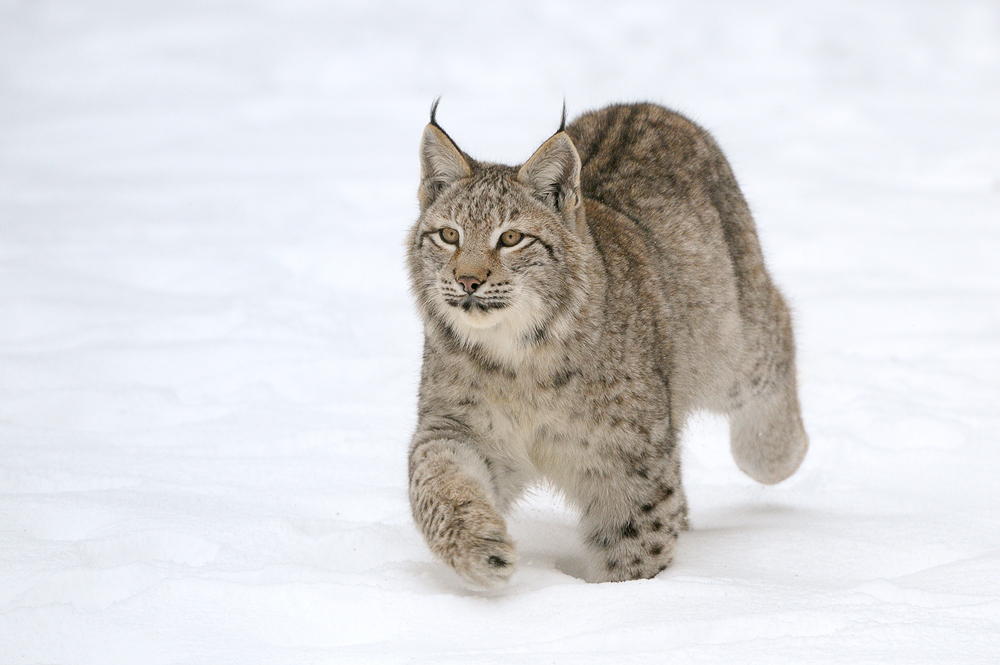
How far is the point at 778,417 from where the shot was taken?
5.55 metres

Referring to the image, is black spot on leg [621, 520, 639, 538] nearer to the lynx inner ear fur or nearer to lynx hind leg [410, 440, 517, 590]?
lynx hind leg [410, 440, 517, 590]

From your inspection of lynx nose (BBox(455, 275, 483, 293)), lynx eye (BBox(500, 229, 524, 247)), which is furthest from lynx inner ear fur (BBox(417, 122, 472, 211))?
lynx nose (BBox(455, 275, 483, 293))

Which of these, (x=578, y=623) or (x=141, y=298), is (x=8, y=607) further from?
(x=141, y=298)

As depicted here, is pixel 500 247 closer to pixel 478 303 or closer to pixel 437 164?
pixel 478 303

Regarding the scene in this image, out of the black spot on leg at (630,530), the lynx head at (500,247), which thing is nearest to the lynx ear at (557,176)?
the lynx head at (500,247)

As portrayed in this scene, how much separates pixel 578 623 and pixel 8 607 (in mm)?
1757

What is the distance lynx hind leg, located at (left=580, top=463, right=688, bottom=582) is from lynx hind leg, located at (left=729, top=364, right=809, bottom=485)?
4.56 feet

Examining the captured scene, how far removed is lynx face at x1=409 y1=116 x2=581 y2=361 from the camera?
393 centimetres

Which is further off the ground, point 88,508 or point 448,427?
point 448,427

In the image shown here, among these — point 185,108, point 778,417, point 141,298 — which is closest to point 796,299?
point 778,417

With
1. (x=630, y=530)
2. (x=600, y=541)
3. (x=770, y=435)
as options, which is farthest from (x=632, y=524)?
(x=770, y=435)

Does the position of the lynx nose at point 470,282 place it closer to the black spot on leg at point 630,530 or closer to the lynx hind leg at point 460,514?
the lynx hind leg at point 460,514

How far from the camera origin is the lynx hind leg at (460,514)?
3.59m

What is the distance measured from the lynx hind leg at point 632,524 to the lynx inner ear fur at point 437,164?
4.30 feet
